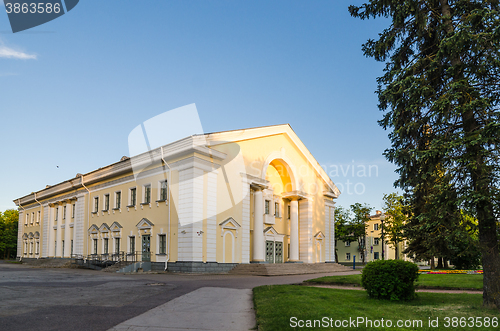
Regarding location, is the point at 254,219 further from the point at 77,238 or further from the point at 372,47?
the point at 372,47

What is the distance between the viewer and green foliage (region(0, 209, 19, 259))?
6881cm

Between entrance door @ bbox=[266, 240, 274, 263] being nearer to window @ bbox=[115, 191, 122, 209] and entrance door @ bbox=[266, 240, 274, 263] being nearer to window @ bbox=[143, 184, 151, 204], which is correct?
window @ bbox=[143, 184, 151, 204]

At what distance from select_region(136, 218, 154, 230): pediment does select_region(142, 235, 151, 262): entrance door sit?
712 millimetres

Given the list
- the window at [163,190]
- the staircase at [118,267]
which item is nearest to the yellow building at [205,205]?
the window at [163,190]

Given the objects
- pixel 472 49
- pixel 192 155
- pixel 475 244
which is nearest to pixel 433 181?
pixel 475 244

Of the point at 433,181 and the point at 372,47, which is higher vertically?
the point at 372,47

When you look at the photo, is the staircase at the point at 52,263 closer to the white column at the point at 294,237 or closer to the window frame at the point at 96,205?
the window frame at the point at 96,205

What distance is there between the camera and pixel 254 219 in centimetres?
3042

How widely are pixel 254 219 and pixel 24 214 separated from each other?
3692 cm

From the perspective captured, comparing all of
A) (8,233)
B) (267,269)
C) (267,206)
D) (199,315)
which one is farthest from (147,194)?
(8,233)

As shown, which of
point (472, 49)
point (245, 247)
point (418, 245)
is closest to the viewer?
point (472, 49)

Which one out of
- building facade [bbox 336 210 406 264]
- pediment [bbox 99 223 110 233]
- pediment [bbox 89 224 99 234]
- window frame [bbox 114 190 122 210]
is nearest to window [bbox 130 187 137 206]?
window frame [bbox 114 190 122 210]

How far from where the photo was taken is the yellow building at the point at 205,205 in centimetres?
2558

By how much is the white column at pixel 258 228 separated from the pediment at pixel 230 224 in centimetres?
255
